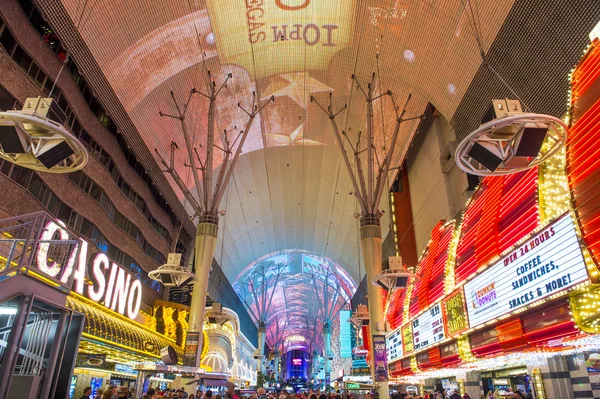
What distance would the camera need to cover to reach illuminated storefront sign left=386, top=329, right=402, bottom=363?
63.0ft

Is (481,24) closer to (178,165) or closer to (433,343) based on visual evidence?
(433,343)

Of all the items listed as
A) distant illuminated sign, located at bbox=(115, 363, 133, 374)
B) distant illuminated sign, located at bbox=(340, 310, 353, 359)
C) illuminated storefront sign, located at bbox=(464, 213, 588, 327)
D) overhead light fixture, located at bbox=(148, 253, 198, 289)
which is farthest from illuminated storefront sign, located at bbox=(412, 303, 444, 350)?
distant illuminated sign, located at bbox=(340, 310, 353, 359)

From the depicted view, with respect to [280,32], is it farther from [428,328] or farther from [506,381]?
[506,381]

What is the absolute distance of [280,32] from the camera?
20969 millimetres

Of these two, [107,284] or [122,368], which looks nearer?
[107,284]

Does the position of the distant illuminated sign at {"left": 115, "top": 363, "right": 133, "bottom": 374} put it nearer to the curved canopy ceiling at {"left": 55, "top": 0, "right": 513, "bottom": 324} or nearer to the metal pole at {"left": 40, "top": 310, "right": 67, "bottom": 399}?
the curved canopy ceiling at {"left": 55, "top": 0, "right": 513, "bottom": 324}

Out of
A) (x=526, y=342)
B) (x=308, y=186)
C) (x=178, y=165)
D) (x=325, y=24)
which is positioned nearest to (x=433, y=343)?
(x=526, y=342)

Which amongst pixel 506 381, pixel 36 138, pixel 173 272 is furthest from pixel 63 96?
pixel 506 381

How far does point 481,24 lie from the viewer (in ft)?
42.0

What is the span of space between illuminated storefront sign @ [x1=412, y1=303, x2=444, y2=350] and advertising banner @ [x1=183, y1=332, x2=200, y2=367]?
993 centimetres

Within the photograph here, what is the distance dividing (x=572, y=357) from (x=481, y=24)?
1006 centimetres

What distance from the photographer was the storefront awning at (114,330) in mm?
12922

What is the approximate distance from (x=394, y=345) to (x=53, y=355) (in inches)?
726

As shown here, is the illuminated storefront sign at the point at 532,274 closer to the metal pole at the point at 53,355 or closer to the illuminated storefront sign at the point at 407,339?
the metal pole at the point at 53,355
